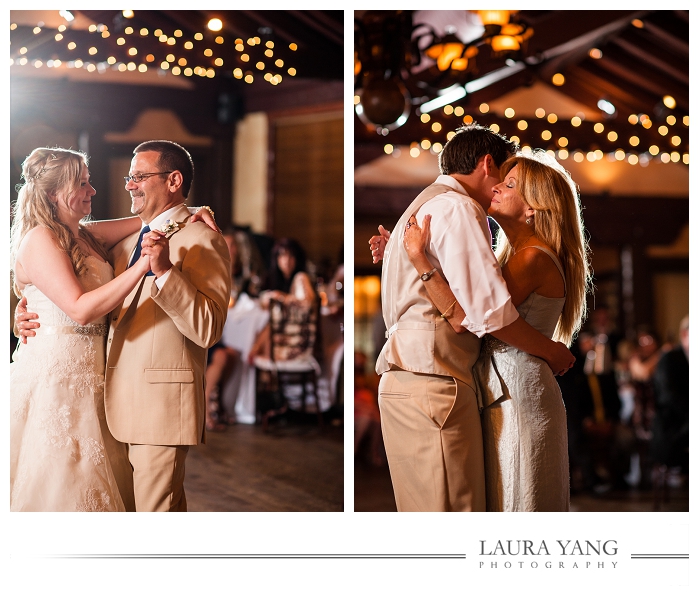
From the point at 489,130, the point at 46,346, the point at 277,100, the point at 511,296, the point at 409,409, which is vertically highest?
the point at 277,100

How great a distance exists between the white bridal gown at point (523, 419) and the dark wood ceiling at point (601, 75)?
2531mm

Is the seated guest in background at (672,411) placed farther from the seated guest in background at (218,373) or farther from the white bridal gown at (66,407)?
the white bridal gown at (66,407)

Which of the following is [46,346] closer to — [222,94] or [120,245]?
[120,245]

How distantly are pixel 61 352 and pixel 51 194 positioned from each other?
21.1 inches

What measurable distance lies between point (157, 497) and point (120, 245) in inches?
34.3

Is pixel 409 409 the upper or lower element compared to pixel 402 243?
lower

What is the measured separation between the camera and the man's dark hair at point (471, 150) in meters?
2.47

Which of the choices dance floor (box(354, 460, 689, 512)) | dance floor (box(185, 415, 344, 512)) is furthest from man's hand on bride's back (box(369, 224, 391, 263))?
dance floor (box(354, 460, 689, 512))
